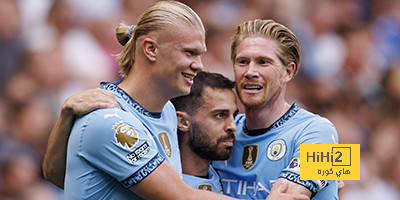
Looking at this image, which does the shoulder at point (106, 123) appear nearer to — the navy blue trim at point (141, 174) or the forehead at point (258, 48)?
the navy blue trim at point (141, 174)

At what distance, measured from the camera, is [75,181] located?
364 centimetres

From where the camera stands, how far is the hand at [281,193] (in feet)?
12.4

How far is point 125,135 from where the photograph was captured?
353 centimetres

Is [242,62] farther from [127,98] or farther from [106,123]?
[106,123]

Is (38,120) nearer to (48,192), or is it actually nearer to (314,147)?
(48,192)

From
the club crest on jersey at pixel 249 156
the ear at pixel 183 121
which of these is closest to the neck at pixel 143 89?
the ear at pixel 183 121

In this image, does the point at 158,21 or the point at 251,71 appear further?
the point at 251,71

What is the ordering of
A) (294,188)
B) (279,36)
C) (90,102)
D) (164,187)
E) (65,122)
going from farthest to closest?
(279,36) < (294,188) < (65,122) < (90,102) < (164,187)

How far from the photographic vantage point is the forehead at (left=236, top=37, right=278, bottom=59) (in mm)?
4441

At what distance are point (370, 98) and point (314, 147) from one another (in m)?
5.57

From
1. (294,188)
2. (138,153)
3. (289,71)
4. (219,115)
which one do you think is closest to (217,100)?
(219,115)

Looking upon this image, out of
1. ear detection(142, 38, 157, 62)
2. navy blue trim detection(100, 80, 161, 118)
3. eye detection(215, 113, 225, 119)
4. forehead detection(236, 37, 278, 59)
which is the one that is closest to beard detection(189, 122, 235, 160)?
eye detection(215, 113, 225, 119)

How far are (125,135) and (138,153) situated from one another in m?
0.12
